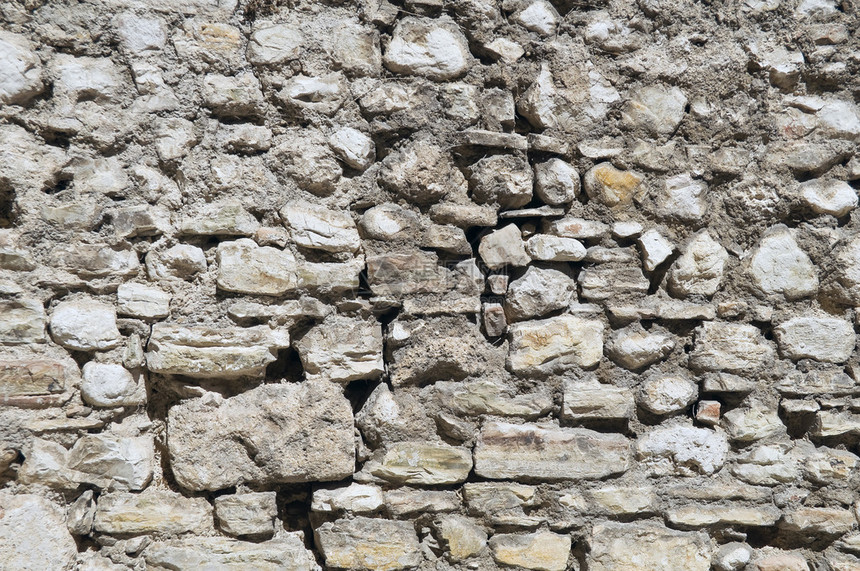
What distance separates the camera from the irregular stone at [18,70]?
144cm

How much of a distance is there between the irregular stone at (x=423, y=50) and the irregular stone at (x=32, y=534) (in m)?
1.32

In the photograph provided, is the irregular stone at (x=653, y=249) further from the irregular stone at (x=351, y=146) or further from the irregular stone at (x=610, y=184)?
the irregular stone at (x=351, y=146)

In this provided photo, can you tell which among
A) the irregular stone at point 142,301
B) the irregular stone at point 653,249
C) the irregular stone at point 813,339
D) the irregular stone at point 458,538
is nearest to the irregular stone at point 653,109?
the irregular stone at point 653,249

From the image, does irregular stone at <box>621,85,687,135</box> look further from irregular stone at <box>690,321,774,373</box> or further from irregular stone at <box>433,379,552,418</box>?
irregular stone at <box>433,379,552,418</box>

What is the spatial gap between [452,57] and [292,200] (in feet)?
1.81

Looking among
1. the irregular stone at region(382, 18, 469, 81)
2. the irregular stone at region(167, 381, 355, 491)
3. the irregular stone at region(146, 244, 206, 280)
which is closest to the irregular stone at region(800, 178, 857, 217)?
the irregular stone at region(382, 18, 469, 81)

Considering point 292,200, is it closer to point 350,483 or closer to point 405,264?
point 405,264

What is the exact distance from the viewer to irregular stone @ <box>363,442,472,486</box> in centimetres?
165

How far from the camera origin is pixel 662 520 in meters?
1.76

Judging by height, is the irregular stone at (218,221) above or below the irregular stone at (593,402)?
above

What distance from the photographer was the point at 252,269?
62.5 inches

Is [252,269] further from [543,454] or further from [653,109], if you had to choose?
[653,109]

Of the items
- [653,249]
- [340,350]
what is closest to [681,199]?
[653,249]

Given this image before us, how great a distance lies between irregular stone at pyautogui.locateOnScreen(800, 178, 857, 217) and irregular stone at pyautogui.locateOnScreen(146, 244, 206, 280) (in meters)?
1.61
